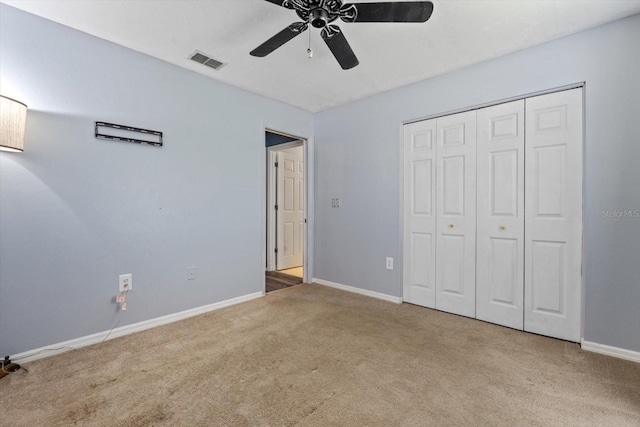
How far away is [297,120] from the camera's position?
3801 mm

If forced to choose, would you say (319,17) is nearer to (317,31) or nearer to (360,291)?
(317,31)

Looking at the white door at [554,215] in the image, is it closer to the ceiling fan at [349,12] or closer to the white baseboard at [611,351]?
the white baseboard at [611,351]

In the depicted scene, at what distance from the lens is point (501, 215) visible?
2549mm

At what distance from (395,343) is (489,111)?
2157 mm

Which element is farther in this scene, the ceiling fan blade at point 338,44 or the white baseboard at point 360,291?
the white baseboard at point 360,291

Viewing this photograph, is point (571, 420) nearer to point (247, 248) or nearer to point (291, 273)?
point (247, 248)

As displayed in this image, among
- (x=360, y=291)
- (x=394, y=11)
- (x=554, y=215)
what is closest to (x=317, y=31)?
(x=394, y=11)

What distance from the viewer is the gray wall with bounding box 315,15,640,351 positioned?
198cm

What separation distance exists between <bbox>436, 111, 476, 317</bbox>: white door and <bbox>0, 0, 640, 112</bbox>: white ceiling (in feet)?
2.01

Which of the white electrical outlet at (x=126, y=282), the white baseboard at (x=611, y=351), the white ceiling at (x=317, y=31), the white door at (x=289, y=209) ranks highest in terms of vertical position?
the white ceiling at (x=317, y=31)

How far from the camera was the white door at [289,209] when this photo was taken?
484 cm

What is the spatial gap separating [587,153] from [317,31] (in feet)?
7.10

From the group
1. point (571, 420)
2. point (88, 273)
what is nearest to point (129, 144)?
point (88, 273)

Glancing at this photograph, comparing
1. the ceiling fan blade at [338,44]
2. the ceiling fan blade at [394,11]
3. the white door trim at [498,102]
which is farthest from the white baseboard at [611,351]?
the ceiling fan blade at [338,44]
